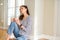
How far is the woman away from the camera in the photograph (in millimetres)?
1544

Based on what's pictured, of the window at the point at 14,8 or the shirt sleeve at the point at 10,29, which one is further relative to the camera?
the window at the point at 14,8

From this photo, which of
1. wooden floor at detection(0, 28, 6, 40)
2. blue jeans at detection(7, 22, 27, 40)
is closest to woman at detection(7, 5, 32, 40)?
blue jeans at detection(7, 22, 27, 40)

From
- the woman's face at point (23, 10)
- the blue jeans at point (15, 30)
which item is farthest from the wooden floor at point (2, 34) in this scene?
the woman's face at point (23, 10)

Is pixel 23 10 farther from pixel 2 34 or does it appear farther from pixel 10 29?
pixel 2 34

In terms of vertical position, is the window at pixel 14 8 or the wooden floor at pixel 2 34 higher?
the window at pixel 14 8

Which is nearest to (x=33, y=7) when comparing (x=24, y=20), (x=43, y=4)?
(x=43, y=4)

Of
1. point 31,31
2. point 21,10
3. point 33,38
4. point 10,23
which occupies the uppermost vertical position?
point 21,10

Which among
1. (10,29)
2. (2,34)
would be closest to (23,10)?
(10,29)

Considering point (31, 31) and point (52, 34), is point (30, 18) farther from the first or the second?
point (52, 34)

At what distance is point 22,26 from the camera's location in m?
1.56

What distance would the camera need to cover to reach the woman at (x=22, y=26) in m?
1.54

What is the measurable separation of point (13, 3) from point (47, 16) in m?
0.47

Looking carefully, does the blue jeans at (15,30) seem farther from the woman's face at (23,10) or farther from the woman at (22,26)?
the woman's face at (23,10)

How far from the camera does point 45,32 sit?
1671mm
